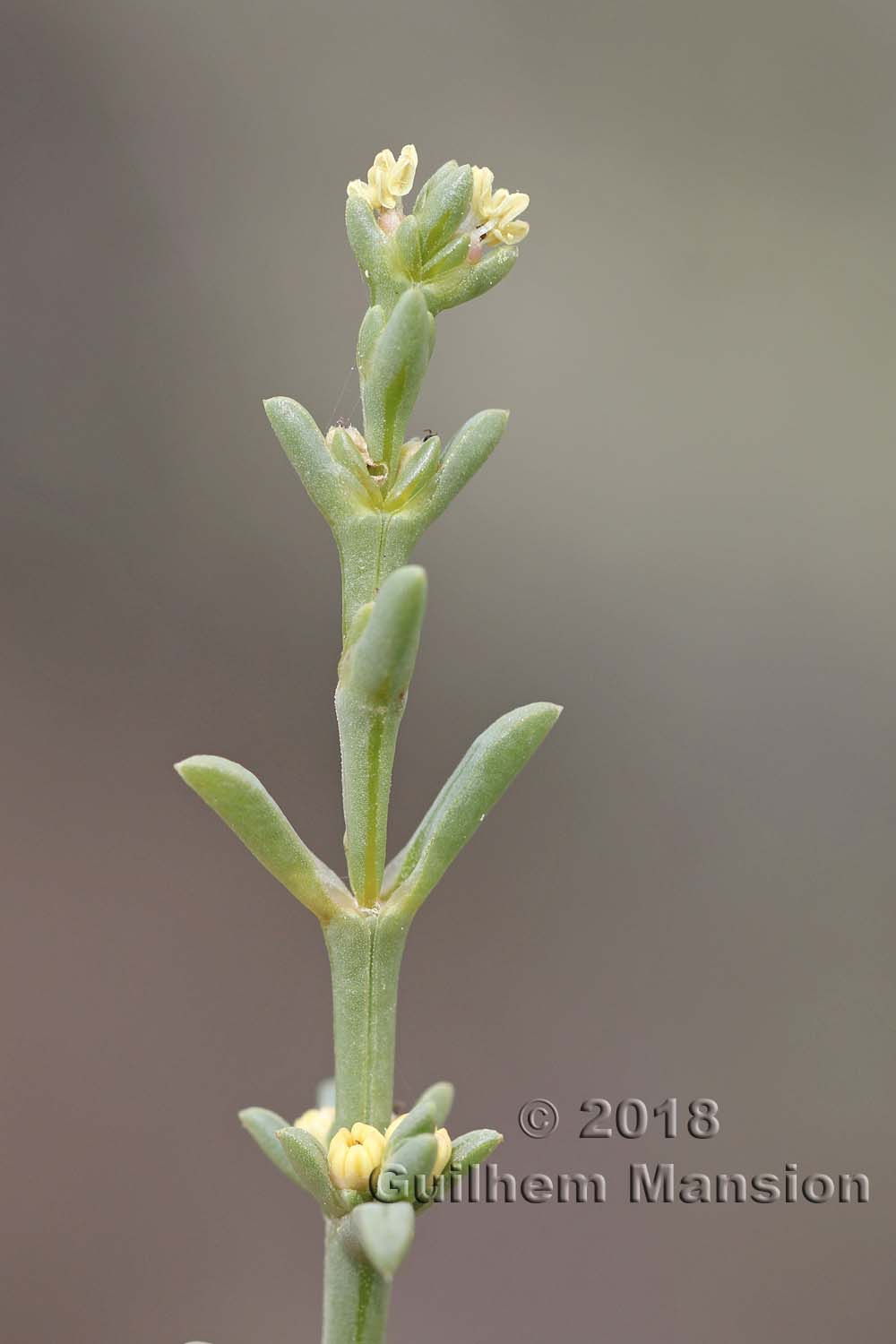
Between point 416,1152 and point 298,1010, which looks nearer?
point 416,1152

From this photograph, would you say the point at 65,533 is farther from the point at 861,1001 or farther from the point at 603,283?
the point at 861,1001

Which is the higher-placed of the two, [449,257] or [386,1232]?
[449,257]

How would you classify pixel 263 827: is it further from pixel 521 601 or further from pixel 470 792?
pixel 521 601

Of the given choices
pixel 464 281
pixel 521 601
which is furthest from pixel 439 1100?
pixel 521 601

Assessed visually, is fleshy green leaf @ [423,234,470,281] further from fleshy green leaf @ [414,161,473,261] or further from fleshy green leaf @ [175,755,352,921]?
fleshy green leaf @ [175,755,352,921]

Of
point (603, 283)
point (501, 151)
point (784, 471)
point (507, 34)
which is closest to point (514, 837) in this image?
point (784, 471)

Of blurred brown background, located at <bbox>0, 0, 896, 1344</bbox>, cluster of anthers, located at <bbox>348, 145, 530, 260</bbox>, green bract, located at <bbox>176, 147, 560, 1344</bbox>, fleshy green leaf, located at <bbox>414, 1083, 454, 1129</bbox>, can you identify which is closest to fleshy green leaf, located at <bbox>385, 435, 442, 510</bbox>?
green bract, located at <bbox>176, 147, 560, 1344</bbox>
